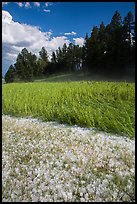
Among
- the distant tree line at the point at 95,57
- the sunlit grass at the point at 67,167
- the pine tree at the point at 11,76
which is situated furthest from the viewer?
the pine tree at the point at 11,76

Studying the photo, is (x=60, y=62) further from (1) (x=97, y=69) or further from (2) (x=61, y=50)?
(1) (x=97, y=69)

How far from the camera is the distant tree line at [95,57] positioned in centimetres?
2289

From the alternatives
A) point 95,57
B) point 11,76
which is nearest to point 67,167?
point 95,57

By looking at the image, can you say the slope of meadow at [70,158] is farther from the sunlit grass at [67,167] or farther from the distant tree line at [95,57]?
the distant tree line at [95,57]

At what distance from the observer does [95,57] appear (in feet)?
98.9

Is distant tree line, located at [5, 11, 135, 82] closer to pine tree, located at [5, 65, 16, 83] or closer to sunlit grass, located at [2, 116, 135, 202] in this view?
pine tree, located at [5, 65, 16, 83]

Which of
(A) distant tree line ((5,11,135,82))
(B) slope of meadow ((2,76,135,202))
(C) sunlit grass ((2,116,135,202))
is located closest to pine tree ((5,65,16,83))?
(A) distant tree line ((5,11,135,82))

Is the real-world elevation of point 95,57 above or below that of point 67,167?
above

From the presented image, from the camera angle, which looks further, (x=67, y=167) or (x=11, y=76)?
(x=11, y=76)

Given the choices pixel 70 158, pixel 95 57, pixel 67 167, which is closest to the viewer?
pixel 67 167

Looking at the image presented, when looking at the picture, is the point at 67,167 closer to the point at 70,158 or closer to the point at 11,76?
the point at 70,158

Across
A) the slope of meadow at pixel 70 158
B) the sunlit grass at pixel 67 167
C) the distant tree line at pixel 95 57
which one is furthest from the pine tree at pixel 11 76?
the sunlit grass at pixel 67 167

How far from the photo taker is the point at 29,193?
2.84 meters

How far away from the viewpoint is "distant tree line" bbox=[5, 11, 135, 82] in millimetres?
22894
